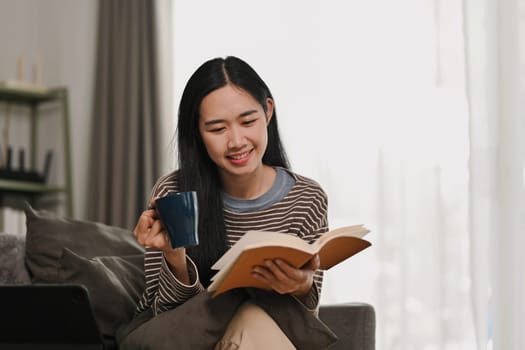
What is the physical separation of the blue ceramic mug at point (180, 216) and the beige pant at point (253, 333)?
0.72 ft

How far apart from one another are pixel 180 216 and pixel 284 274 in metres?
0.24

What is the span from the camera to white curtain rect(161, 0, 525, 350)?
302 centimetres

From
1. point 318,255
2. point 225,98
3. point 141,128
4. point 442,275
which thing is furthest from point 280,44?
point 318,255

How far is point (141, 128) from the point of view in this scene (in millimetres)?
4246

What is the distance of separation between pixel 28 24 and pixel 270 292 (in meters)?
3.39

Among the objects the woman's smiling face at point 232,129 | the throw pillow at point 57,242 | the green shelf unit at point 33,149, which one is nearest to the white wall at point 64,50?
the green shelf unit at point 33,149

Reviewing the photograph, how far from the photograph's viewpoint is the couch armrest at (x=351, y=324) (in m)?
2.25

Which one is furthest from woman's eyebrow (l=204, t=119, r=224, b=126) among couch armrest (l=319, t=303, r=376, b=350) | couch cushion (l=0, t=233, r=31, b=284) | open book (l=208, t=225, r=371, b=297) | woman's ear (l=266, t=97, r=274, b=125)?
couch cushion (l=0, t=233, r=31, b=284)

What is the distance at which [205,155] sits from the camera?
2174 millimetres

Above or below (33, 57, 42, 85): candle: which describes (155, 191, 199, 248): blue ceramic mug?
below

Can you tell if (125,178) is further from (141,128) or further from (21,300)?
(21,300)

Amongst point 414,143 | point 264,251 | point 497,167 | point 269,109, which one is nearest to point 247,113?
point 269,109

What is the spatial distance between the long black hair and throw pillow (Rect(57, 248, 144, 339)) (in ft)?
0.99

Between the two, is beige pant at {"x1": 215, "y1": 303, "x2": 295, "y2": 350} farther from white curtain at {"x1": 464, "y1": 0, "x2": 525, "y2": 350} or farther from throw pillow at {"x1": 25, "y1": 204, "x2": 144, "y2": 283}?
white curtain at {"x1": 464, "y1": 0, "x2": 525, "y2": 350}
